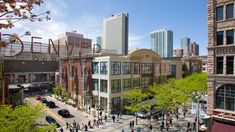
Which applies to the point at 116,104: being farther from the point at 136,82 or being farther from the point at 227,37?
the point at 227,37

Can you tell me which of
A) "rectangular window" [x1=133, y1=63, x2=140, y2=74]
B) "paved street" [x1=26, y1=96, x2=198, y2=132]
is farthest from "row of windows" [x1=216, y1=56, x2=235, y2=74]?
"rectangular window" [x1=133, y1=63, x2=140, y2=74]

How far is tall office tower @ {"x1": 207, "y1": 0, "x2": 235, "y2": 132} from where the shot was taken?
22.8 metres

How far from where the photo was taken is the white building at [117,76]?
4509cm

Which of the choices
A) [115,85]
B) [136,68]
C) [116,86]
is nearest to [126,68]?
[136,68]

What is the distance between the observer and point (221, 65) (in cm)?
2397

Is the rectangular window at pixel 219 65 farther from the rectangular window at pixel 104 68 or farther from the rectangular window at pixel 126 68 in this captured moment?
the rectangular window at pixel 126 68

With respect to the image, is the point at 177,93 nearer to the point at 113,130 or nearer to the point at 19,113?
the point at 113,130

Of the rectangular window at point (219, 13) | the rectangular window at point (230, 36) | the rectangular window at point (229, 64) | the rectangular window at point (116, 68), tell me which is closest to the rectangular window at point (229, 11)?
the rectangular window at point (219, 13)

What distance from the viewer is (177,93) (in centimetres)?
3709

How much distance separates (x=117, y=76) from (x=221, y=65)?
2613 centimetres

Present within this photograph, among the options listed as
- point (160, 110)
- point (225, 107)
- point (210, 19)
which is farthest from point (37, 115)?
point (160, 110)

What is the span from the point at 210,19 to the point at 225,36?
9.37ft

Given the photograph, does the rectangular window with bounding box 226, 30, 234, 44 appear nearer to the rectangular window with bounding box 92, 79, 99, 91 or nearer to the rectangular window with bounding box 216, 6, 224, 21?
the rectangular window with bounding box 216, 6, 224, 21

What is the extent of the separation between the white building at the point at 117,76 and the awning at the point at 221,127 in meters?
24.5
